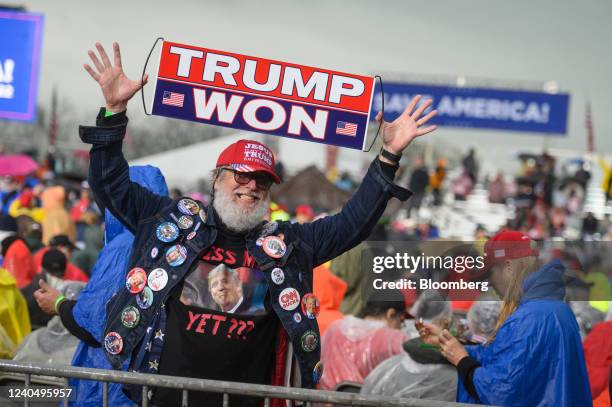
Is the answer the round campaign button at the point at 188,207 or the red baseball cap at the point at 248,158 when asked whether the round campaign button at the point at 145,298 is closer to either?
the round campaign button at the point at 188,207

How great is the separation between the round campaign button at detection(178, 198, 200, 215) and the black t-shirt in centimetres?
16

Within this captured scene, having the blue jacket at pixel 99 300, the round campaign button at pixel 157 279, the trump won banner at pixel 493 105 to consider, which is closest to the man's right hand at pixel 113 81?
the round campaign button at pixel 157 279

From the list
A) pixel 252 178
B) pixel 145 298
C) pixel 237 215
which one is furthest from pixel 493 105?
pixel 145 298

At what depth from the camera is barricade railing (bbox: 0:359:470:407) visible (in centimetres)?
314

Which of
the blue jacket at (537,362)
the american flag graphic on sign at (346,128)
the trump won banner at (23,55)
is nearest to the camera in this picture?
the blue jacket at (537,362)

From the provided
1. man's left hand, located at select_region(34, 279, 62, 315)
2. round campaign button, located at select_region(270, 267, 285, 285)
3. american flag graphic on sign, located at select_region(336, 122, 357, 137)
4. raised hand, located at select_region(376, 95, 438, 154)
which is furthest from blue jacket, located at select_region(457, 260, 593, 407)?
man's left hand, located at select_region(34, 279, 62, 315)

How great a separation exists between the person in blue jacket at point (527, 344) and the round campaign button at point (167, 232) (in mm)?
1426

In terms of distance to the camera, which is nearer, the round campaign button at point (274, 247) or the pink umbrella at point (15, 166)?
the round campaign button at point (274, 247)

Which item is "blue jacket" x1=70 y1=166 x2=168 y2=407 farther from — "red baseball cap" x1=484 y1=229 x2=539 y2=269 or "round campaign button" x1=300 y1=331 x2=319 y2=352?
"red baseball cap" x1=484 y1=229 x2=539 y2=269

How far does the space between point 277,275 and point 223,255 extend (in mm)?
237

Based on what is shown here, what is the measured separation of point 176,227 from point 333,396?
3.28 feet

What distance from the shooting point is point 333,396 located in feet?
10.3

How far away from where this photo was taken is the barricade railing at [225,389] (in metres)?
3.14

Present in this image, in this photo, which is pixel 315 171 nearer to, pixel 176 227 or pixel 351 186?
pixel 351 186
